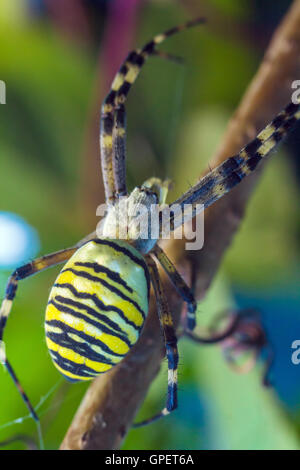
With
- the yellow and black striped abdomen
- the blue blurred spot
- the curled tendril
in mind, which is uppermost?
the blue blurred spot

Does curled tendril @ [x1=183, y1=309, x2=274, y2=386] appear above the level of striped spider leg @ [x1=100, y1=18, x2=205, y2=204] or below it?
below

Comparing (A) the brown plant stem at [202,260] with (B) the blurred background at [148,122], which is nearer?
(A) the brown plant stem at [202,260]

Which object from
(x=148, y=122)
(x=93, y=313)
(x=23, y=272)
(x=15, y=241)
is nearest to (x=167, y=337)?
(x=93, y=313)

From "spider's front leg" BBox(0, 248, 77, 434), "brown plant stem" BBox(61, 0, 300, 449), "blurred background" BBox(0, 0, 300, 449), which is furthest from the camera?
"blurred background" BBox(0, 0, 300, 449)

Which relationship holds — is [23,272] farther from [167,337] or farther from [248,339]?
[248,339]

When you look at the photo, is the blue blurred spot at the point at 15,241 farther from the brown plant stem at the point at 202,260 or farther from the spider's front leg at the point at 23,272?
the brown plant stem at the point at 202,260

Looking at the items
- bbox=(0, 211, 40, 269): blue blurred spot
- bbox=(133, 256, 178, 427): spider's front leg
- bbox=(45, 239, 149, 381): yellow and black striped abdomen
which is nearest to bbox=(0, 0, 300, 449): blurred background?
bbox=(0, 211, 40, 269): blue blurred spot

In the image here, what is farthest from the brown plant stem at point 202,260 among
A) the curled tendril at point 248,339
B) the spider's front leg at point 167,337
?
the curled tendril at point 248,339

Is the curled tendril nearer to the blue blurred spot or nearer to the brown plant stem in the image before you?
the brown plant stem
